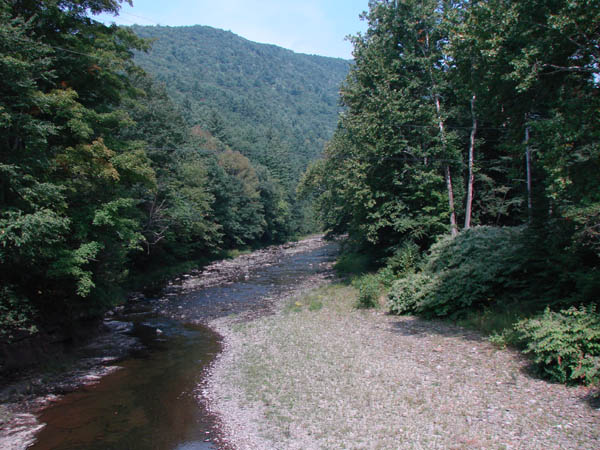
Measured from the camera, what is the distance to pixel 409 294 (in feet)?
51.6

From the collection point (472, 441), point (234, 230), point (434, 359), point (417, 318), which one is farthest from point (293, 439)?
point (234, 230)

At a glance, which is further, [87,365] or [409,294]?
[409,294]

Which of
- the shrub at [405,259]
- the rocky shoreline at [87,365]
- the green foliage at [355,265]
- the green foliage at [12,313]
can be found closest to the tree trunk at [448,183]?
the shrub at [405,259]

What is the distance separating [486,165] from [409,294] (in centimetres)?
1166

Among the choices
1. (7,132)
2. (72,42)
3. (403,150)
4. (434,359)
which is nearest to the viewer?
(434,359)

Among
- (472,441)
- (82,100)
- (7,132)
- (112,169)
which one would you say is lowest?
(472,441)

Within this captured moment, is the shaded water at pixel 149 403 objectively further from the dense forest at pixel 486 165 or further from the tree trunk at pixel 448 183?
the tree trunk at pixel 448 183

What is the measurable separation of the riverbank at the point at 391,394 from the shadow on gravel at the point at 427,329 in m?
0.03

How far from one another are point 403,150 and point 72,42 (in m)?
16.3

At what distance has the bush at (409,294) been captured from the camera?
15164 millimetres

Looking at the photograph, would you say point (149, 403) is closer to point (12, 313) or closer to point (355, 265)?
point (12, 313)

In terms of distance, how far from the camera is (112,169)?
13477mm

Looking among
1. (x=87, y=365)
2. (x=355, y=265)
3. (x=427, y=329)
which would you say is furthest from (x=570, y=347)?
(x=355, y=265)

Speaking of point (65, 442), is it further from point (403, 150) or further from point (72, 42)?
point (403, 150)
